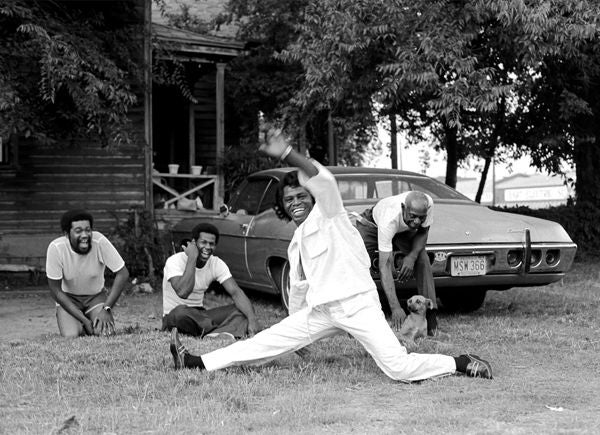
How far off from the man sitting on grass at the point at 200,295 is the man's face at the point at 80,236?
0.69 metres

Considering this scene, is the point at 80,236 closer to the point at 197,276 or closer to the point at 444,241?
the point at 197,276

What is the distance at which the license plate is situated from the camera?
801 centimetres

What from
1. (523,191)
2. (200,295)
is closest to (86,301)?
(200,295)

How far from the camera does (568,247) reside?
27.6ft

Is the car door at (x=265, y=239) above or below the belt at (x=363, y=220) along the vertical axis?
below

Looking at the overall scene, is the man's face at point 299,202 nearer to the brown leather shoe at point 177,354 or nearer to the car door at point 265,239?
the brown leather shoe at point 177,354

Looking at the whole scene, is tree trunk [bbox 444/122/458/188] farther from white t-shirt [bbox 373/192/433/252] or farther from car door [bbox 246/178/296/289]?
white t-shirt [bbox 373/192/433/252]

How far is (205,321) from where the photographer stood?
298 inches

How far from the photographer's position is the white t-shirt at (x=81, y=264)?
7.62 metres

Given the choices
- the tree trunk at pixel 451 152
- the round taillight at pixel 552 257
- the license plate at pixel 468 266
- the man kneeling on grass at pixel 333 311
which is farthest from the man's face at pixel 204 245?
the tree trunk at pixel 451 152

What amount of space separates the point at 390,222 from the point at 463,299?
2329 mm

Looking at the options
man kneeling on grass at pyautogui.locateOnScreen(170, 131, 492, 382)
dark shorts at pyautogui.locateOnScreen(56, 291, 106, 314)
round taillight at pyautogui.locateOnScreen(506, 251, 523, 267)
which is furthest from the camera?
round taillight at pyautogui.locateOnScreen(506, 251, 523, 267)

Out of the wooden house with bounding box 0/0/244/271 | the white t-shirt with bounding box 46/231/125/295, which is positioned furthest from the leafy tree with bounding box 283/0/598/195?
the white t-shirt with bounding box 46/231/125/295

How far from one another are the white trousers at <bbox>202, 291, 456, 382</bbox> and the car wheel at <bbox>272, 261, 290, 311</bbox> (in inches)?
116
